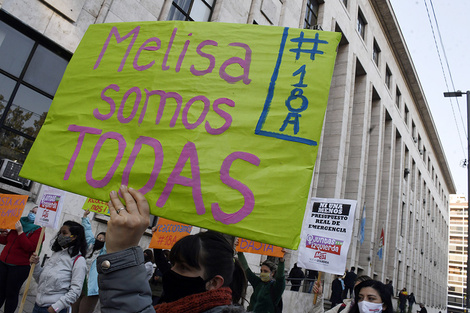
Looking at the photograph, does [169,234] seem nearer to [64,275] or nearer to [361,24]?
[64,275]

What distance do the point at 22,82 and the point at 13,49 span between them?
65 centimetres

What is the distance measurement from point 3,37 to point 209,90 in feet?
22.0

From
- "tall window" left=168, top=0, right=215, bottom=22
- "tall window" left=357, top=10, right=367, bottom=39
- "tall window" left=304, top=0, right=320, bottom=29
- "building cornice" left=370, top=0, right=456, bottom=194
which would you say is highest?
"building cornice" left=370, top=0, right=456, bottom=194

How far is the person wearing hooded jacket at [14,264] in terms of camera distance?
497 cm

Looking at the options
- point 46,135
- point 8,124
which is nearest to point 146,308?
point 46,135

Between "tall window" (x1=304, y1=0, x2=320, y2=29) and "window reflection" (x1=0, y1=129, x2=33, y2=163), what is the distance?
41.5ft

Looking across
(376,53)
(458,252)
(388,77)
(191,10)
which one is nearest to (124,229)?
(191,10)

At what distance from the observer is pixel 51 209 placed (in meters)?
5.48

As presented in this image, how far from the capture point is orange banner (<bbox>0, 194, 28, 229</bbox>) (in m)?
5.49

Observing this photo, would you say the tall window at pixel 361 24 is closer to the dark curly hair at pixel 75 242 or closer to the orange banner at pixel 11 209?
the orange banner at pixel 11 209

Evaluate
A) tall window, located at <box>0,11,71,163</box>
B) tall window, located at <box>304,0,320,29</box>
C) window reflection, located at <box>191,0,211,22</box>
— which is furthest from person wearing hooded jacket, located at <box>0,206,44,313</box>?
tall window, located at <box>304,0,320,29</box>

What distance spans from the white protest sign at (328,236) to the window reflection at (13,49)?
6669 mm

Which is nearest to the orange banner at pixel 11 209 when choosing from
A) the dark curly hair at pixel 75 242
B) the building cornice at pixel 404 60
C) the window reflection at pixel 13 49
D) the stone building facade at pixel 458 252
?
the dark curly hair at pixel 75 242

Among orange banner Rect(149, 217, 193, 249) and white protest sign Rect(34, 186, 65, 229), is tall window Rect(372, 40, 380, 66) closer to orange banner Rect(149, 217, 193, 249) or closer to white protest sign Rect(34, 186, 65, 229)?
orange banner Rect(149, 217, 193, 249)
